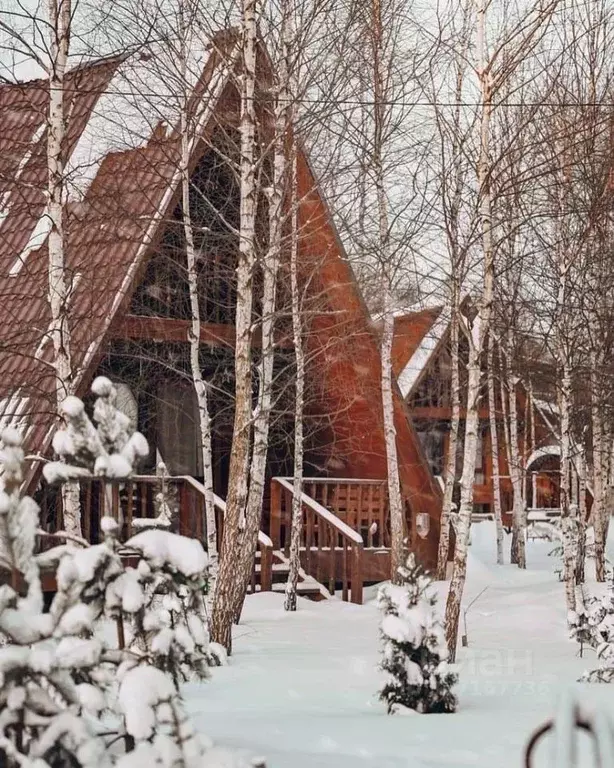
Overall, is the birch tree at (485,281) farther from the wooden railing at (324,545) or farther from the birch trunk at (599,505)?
the birch trunk at (599,505)

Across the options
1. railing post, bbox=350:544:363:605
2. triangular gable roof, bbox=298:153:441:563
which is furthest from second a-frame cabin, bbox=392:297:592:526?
railing post, bbox=350:544:363:605

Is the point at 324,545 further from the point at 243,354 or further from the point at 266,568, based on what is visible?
the point at 243,354

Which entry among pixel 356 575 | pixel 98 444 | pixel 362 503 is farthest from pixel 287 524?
pixel 98 444

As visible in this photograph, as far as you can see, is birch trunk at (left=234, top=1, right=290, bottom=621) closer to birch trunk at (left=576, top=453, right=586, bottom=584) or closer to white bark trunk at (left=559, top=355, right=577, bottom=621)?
white bark trunk at (left=559, top=355, right=577, bottom=621)

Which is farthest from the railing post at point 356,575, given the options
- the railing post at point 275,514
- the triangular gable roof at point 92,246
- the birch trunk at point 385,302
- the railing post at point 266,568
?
the triangular gable roof at point 92,246

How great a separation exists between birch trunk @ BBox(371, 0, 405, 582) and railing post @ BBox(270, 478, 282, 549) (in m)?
1.66

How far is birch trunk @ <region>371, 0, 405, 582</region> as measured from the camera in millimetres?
15078

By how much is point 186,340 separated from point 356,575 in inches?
157

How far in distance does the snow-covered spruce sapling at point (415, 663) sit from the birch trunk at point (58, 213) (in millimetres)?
2886

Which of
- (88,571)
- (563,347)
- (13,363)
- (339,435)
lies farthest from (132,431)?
(339,435)

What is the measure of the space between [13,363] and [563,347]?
7.20 m

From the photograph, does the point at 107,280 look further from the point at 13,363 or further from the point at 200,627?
the point at 200,627

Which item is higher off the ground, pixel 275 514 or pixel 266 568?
pixel 275 514

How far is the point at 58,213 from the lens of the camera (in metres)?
9.22
